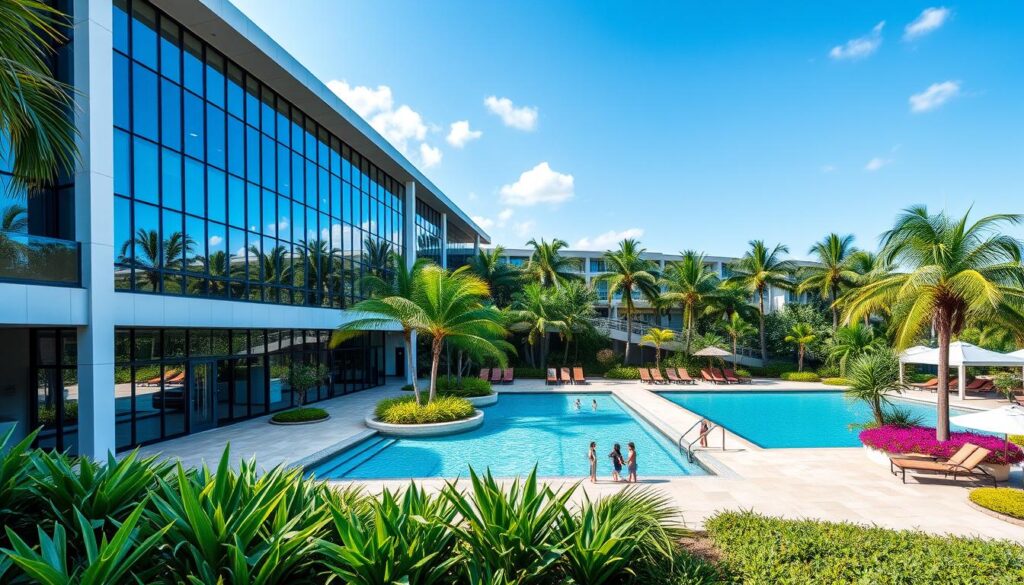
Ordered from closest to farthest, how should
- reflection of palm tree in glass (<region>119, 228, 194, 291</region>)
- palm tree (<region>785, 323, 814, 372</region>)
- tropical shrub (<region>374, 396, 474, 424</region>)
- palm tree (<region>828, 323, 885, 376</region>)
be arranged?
reflection of palm tree in glass (<region>119, 228, 194, 291</region>) < tropical shrub (<region>374, 396, 474, 424</region>) < palm tree (<region>828, 323, 885, 376</region>) < palm tree (<region>785, 323, 814, 372</region>)

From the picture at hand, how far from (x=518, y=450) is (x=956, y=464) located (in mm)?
10245

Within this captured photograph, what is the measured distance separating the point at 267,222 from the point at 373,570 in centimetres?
1690

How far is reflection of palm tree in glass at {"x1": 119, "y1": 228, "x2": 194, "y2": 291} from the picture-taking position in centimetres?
1269

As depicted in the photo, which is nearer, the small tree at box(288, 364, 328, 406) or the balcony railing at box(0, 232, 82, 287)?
the balcony railing at box(0, 232, 82, 287)

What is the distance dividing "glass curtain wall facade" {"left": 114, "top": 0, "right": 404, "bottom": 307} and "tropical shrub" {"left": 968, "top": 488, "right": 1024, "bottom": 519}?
1918cm

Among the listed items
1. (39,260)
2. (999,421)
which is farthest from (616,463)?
(39,260)

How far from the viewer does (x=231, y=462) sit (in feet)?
40.3

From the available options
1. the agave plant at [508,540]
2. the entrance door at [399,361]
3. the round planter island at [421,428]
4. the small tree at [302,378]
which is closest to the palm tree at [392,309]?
the round planter island at [421,428]

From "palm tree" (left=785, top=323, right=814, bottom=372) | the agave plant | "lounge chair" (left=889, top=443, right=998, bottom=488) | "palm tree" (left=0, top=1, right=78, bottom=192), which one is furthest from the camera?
"palm tree" (left=785, top=323, right=814, bottom=372)

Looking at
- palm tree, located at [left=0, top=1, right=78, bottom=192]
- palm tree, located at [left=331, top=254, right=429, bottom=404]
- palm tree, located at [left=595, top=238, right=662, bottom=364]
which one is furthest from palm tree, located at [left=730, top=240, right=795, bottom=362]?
palm tree, located at [left=0, top=1, right=78, bottom=192]

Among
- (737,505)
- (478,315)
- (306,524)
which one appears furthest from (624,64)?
(306,524)

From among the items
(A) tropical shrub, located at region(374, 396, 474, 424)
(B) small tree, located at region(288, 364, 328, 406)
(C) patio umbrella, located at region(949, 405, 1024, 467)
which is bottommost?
(A) tropical shrub, located at region(374, 396, 474, 424)

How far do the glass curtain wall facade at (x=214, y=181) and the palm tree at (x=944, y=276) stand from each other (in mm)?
18670

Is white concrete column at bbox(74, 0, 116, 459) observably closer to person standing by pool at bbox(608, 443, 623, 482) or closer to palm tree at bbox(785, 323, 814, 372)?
person standing by pool at bbox(608, 443, 623, 482)
